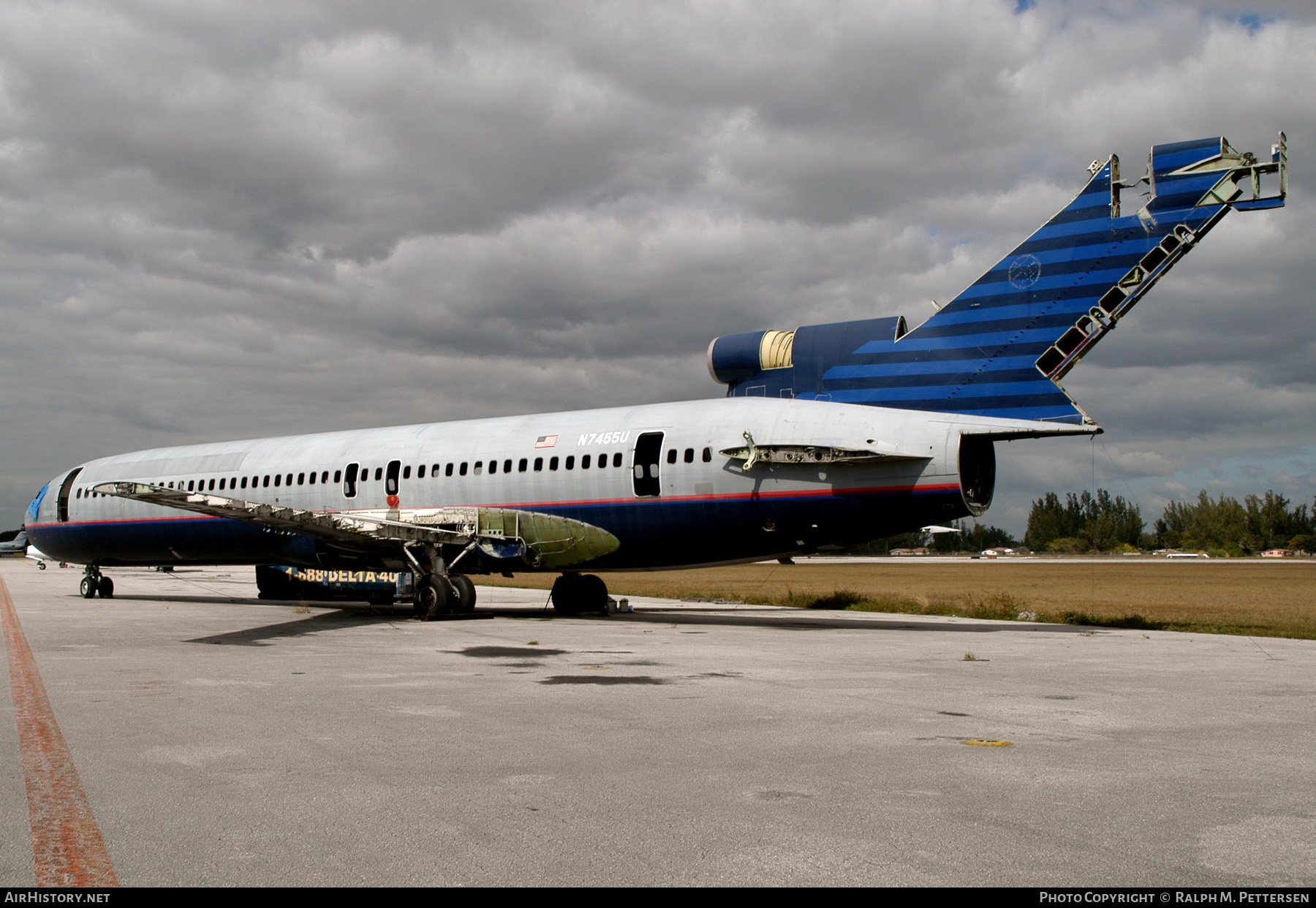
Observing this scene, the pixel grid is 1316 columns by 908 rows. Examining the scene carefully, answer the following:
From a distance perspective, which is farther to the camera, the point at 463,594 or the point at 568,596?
the point at 568,596

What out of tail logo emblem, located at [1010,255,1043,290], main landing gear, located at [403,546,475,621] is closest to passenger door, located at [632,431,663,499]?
main landing gear, located at [403,546,475,621]

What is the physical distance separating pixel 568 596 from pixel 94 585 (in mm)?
17992

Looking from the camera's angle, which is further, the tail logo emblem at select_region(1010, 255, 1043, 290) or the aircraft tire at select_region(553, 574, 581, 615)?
the aircraft tire at select_region(553, 574, 581, 615)

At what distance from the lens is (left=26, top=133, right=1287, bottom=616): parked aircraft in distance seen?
1884 cm

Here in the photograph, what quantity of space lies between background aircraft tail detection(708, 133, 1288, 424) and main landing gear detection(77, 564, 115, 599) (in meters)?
26.5

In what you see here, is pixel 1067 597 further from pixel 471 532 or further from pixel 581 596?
pixel 471 532

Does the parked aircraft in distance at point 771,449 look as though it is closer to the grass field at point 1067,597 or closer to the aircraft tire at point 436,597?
the aircraft tire at point 436,597

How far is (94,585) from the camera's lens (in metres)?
32.8

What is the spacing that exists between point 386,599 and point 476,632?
10.1 meters

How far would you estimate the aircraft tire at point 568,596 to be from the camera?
2553cm

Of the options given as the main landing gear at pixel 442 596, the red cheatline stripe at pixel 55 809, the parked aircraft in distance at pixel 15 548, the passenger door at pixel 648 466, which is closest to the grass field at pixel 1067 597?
the passenger door at pixel 648 466

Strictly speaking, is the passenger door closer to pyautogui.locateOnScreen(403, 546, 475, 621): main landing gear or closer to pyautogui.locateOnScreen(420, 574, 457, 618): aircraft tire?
pyautogui.locateOnScreen(403, 546, 475, 621): main landing gear

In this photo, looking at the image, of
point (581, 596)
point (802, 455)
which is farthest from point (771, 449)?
point (581, 596)

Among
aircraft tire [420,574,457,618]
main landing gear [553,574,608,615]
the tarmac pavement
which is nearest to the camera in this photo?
the tarmac pavement
